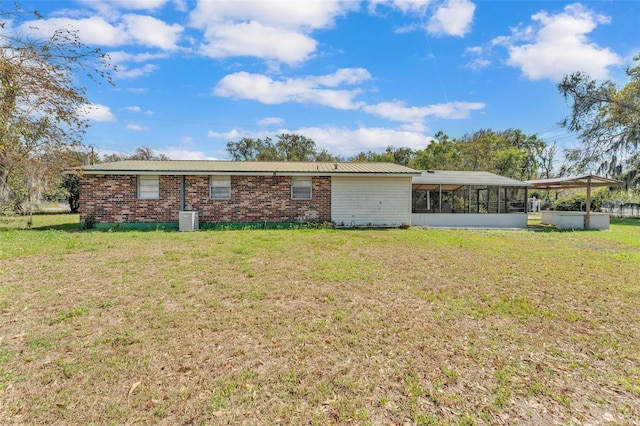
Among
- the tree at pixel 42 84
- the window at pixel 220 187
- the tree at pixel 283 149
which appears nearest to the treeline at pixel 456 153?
the tree at pixel 283 149

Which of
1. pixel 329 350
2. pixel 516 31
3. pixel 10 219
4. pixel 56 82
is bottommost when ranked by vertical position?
pixel 329 350

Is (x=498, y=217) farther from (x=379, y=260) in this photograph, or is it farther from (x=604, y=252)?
(x=379, y=260)

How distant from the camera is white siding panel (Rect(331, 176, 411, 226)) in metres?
13.7

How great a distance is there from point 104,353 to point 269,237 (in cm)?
707

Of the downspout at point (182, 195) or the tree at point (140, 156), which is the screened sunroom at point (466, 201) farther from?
the tree at point (140, 156)

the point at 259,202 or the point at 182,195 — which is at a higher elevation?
the point at 182,195

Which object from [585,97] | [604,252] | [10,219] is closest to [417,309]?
[604,252]

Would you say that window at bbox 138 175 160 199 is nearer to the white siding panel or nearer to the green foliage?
the white siding panel

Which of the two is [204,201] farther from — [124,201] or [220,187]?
[124,201]

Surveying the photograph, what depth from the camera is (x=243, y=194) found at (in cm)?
1312

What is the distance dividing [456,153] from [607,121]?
39.0 ft

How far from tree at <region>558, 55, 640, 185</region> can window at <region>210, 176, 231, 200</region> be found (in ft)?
73.3

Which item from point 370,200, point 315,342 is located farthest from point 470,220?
point 315,342

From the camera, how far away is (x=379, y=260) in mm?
7180
